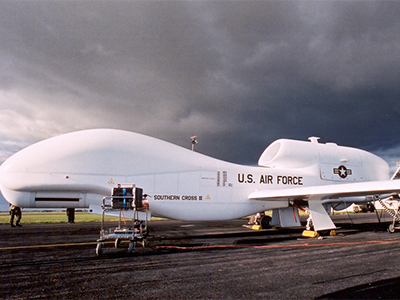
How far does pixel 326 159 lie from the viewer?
16.5 metres

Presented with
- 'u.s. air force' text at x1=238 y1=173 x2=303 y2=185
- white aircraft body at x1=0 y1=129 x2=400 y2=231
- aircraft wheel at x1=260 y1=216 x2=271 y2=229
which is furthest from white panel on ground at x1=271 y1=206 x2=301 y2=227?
'u.s. air force' text at x1=238 y1=173 x2=303 y2=185

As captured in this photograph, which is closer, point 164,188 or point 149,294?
point 149,294

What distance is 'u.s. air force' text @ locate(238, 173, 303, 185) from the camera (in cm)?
1337

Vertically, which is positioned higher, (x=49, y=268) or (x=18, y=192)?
(x=18, y=192)

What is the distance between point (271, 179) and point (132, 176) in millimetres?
7739

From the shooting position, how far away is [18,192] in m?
9.67

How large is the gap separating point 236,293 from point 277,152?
12442 millimetres

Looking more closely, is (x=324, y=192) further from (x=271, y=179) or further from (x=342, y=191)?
(x=271, y=179)

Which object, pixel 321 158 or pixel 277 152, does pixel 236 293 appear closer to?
pixel 277 152

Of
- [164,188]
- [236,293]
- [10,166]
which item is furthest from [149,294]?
[10,166]

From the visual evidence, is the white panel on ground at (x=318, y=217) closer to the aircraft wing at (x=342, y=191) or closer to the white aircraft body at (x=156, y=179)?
the white aircraft body at (x=156, y=179)

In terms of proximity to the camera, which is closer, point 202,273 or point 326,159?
point 202,273

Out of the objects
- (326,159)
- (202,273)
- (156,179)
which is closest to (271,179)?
(326,159)

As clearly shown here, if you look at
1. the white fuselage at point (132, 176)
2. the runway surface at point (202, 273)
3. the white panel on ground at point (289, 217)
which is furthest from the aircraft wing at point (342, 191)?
the runway surface at point (202, 273)
